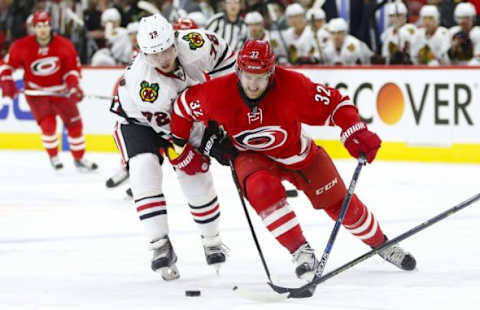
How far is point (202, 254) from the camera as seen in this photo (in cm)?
563

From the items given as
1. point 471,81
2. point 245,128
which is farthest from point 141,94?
point 471,81

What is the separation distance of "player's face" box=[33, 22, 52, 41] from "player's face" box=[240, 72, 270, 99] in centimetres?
559

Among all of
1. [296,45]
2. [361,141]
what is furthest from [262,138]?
[296,45]

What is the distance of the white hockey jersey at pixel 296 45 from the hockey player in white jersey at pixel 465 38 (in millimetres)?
1351

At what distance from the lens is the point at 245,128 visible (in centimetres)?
463

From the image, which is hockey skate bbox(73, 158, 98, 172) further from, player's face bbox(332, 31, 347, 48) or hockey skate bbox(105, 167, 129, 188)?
player's face bbox(332, 31, 347, 48)

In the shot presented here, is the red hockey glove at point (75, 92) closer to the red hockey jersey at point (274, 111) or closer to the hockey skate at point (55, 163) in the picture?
the hockey skate at point (55, 163)

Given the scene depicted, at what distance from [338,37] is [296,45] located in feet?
1.68

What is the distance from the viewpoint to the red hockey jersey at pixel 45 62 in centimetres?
991

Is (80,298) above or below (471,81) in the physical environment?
above

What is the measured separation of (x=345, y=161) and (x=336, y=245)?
4.21 metres

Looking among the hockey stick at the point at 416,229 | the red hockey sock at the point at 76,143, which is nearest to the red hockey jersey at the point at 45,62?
the red hockey sock at the point at 76,143

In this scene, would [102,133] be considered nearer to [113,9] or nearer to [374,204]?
[113,9]

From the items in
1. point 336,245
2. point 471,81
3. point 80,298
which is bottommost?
point 471,81
